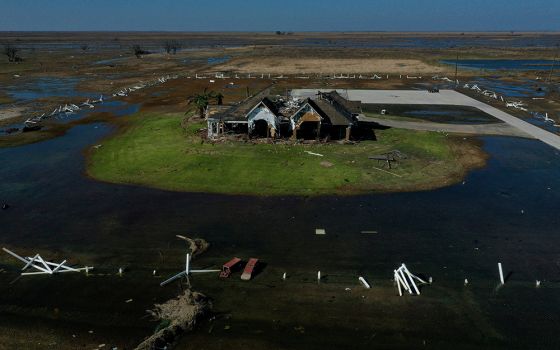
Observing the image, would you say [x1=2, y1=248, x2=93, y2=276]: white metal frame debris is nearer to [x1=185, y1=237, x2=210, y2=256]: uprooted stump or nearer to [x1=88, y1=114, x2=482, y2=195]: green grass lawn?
[x1=185, y1=237, x2=210, y2=256]: uprooted stump

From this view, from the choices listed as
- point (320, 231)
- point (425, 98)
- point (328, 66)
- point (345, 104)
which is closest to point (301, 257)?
point (320, 231)

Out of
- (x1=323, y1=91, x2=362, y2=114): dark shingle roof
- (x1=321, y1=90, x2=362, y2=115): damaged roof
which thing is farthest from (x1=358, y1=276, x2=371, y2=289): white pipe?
(x1=321, y1=90, x2=362, y2=115): damaged roof

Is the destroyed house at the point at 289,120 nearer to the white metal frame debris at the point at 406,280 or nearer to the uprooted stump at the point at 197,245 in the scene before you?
the uprooted stump at the point at 197,245

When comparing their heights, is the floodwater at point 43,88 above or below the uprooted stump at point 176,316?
above

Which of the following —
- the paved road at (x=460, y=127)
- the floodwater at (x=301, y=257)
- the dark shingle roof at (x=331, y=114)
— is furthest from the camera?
the paved road at (x=460, y=127)

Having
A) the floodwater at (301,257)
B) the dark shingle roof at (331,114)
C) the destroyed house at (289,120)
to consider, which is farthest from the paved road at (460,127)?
the floodwater at (301,257)

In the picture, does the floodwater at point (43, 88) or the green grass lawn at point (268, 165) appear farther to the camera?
the floodwater at point (43, 88)

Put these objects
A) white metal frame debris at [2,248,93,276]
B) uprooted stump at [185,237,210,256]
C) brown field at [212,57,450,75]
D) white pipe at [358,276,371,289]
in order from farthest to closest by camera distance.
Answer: brown field at [212,57,450,75]
uprooted stump at [185,237,210,256]
white metal frame debris at [2,248,93,276]
white pipe at [358,276,371,289]
